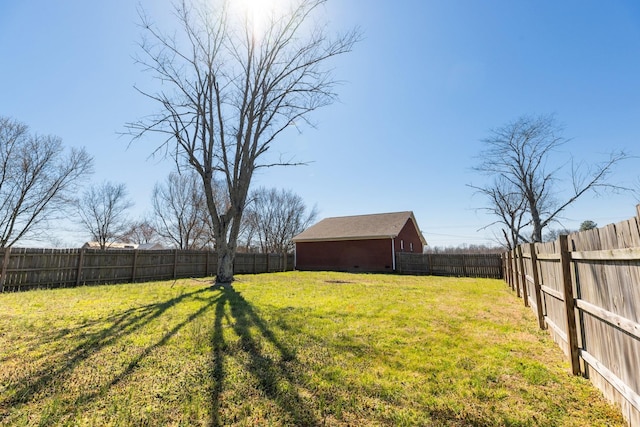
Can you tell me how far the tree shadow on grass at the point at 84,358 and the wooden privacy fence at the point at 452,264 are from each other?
16.2m

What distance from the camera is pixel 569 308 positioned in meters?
3.33

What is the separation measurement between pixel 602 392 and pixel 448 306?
467 cm

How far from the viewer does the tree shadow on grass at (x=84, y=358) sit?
2.61 m

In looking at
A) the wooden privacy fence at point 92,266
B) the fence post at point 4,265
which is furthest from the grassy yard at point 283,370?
the wooden privacy fence at point 92,266

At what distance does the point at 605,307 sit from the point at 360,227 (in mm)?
20840

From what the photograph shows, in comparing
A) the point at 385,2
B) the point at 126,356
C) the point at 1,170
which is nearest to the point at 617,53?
the point at 385,2

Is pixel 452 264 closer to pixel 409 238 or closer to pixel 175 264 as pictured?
pixel 409 238

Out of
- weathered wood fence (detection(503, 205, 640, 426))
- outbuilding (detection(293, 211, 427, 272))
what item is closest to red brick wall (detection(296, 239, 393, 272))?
outbuilding (detection(293, 211, 427, 272))

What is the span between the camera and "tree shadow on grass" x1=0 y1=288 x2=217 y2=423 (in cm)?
261

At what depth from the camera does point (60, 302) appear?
705 cm

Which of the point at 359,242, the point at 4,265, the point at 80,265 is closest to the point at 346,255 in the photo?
the point at 359,242

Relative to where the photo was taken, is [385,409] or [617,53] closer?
[385,409]

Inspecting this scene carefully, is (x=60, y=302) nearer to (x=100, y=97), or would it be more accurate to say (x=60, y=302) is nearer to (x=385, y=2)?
(x=100, y=97)

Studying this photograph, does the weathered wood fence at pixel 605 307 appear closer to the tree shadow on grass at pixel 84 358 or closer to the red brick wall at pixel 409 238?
the tree shadow on grass at pixel 84 358
